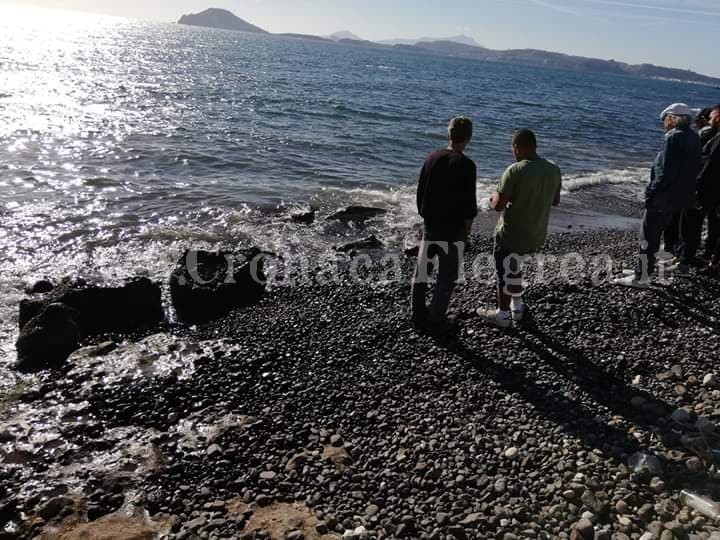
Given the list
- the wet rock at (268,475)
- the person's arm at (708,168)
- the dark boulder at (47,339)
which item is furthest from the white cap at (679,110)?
the dark boulder at (47,339)

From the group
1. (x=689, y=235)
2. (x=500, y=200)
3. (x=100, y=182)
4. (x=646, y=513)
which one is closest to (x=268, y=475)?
(x=646, y=513)

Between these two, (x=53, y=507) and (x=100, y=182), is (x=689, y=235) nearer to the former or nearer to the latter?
(x=53, y=507)

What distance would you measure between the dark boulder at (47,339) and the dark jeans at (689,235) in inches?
400

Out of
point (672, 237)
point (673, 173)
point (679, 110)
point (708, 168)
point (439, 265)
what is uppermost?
point (679, 110)

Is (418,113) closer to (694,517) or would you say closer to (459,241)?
(459,241)

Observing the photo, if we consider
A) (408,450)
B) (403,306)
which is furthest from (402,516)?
(403,306)

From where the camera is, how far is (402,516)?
4680mm

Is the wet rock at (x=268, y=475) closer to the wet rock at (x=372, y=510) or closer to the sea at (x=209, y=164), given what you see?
the wet rock at (x=372, y=510)

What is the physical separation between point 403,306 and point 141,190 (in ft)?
38.5

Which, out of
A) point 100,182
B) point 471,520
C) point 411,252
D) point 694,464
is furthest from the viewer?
point 100,182

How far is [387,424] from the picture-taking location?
593 cm

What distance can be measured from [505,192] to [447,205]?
73 cm

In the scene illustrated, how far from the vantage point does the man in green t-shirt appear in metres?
6.64

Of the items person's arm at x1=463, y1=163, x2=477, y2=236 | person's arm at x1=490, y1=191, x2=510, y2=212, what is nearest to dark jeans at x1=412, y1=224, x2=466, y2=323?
person's arm at x1=463, y1=163, x2=477, y2=236
